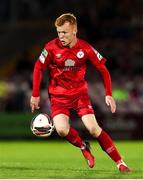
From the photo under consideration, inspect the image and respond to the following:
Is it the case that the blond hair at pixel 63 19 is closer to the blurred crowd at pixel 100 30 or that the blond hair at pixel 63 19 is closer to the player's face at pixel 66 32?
the player's face at pixel 66 32

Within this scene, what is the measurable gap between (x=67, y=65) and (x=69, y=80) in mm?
→ 200

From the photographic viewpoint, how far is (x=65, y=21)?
401 inches

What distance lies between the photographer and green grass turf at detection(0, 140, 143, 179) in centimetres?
980

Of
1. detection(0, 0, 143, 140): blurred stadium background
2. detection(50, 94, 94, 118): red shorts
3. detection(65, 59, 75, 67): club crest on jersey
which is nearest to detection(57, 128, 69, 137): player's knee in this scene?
detection(50, 94, 94, 118): red shorts

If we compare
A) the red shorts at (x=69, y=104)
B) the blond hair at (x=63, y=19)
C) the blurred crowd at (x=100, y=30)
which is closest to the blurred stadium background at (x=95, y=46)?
the blurred crowd at (x=100, y=30)

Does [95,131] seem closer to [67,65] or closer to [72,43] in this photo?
[67,65]

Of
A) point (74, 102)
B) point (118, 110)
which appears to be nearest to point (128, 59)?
point (118, 110)

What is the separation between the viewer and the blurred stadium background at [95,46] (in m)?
21.8

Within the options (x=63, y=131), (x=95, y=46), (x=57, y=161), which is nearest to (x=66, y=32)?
(x=63, y=131)

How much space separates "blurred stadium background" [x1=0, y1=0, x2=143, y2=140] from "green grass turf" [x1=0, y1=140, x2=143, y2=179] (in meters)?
0.92

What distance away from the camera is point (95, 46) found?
26.2 meters

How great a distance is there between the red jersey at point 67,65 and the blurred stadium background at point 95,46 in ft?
35.3

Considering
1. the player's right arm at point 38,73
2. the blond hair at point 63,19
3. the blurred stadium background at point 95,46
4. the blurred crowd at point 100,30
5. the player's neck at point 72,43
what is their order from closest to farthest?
the blond hair at point 63,19
the player's right arm at point 38,73
the player's neck at point 72,43
the blurred stadium background at point 95,46
the blurred crowd at point 100,30

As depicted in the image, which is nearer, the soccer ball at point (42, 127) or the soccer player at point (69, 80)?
the soccer player at point (69, 80)
